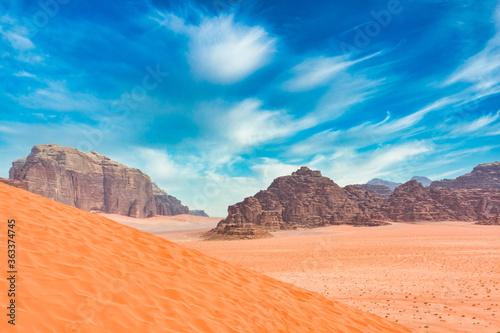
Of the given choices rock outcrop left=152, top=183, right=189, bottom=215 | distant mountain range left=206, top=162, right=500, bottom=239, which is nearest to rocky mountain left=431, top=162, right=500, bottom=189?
distant mountain range left=206, top=162, right=500, bottom=239

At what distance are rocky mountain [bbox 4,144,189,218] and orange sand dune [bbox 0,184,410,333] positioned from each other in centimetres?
9129

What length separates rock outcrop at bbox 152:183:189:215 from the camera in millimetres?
146900

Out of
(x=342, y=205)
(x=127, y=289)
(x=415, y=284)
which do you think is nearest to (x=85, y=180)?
(x=342, y=205)

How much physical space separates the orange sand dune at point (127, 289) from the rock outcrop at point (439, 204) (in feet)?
307

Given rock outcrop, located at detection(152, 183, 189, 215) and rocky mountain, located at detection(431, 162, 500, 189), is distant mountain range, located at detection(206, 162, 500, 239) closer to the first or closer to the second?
rocky mountain, located at detection(431, 162, 500, 189)

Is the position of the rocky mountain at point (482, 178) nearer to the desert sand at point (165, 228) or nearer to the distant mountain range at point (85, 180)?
the desert sand at point (165, 228)

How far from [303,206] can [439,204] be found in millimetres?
48276

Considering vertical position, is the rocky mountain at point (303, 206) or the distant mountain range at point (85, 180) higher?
the distant mountain range at point (85, 180)

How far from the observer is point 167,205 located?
164875 millimetres

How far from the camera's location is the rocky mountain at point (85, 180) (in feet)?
276

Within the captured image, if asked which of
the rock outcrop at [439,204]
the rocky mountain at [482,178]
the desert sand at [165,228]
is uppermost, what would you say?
the rocky mountain at [482,178]

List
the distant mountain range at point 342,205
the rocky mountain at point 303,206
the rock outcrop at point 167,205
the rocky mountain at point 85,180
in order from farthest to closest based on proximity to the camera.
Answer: the rock outcrop at point 167,205 → the rocky mountain at point 85,180 → the distant mountain range at point 342,205 → the rocky mountain at point 303,206

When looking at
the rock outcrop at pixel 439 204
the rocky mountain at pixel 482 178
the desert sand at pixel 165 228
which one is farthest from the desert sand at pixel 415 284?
the rocky mountain at pixel 482 178

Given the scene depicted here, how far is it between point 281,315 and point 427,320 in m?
6.98
